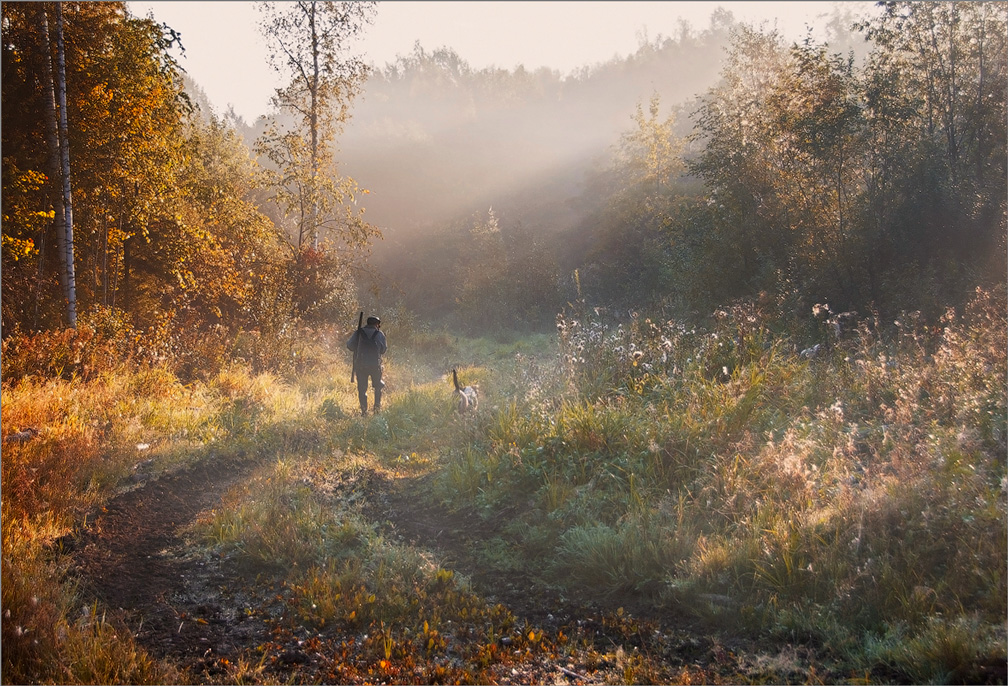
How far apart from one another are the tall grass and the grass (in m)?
0.02

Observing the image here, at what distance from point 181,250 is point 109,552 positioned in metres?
9.47

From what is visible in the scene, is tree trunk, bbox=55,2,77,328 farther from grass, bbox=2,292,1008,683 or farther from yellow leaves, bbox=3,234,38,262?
grass, bbox=2,292,1008,683

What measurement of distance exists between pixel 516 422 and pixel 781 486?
3292 millimetres

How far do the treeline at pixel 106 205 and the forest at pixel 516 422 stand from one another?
63 millimetres

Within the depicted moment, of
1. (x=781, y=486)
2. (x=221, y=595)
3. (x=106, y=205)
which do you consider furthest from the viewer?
(x=106, y=205)

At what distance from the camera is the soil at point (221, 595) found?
11.8ft

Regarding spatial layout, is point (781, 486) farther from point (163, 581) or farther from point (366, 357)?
point (366, 357)

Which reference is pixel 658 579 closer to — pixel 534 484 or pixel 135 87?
pixel 534 484

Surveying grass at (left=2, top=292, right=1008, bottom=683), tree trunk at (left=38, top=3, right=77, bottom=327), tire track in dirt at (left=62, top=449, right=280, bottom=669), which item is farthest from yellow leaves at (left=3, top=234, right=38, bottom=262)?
tire track in dirt at (left=62, top=449, right=280, bottom=669)

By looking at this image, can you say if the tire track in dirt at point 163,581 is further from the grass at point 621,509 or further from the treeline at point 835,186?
the treeline at point 835,186

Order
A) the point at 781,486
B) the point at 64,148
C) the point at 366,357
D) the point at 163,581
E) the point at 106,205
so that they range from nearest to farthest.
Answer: the point at 163,581 < the point at 781,486 < the point at 64,148 < the point at 106,205 < the point at 366,357

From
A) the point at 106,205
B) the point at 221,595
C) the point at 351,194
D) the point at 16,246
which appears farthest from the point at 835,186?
the point at 16,246

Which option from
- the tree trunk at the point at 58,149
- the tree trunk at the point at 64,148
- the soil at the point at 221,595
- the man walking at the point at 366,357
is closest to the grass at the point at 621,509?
the soil at the point at 221,595

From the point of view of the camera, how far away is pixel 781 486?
4934 millimetres
